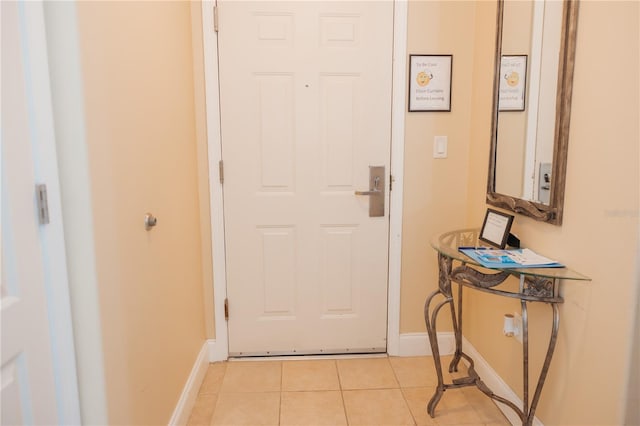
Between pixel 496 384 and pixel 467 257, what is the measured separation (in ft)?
2.72

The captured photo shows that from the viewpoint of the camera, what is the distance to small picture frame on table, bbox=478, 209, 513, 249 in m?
1.86

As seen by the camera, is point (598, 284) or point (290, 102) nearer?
point (598, 284)

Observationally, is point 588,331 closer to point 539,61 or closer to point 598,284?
point 598,284

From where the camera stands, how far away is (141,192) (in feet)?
5.13

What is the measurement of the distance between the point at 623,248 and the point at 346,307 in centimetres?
150

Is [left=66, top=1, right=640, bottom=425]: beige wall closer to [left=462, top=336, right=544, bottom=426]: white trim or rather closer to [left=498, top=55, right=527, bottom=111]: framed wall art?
[left=462, top=336, right=544, bottom=426]: white trim

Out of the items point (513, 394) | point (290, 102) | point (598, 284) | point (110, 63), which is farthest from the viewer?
point (290, 102)

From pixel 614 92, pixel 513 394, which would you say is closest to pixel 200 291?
pixel 513 394

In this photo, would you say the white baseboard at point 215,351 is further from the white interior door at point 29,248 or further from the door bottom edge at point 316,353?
the white interior door at point 29,248

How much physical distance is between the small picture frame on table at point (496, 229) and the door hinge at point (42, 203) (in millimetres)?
1627

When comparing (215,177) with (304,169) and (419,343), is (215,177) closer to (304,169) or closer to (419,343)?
(304,169)

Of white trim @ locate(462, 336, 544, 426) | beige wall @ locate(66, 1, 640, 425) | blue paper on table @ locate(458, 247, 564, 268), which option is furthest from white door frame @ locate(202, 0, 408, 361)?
blue paper on table @ locate(458, 247, 564, 268)

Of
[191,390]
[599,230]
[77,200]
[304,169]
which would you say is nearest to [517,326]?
[599,230]

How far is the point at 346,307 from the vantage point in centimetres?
258
